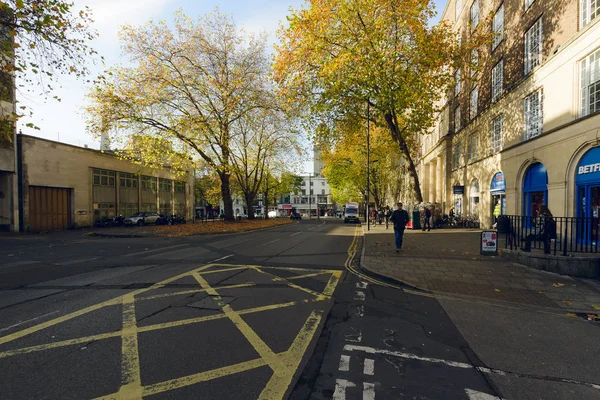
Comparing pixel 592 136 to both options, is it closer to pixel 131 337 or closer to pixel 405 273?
pixel 405 273

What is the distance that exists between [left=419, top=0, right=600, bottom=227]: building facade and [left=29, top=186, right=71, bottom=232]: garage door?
Answer: 31817 mm

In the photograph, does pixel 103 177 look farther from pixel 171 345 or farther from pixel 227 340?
pixel 227 340

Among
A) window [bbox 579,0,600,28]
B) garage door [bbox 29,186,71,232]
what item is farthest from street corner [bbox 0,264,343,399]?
garage door [bbox 29,186,71,232]

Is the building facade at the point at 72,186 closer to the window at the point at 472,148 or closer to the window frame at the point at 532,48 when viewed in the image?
the window at the point at 472,148

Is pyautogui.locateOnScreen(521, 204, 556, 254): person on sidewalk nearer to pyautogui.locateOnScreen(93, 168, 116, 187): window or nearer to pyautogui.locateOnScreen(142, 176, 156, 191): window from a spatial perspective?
pyautogui.locateOnScreen(93, 168, 116, 187): window

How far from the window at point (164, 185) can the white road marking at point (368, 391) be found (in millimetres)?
42416

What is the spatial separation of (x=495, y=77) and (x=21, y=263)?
85.2ft

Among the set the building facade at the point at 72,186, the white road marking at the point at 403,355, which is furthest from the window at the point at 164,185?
the white road marking at the point at 403,355

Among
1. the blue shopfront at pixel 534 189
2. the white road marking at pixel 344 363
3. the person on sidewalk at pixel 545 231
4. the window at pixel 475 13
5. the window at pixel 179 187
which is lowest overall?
the white road marking at pixel 344 363

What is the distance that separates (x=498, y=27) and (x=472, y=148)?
8403mm

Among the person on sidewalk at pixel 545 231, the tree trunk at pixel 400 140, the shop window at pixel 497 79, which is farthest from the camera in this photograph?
the tree trunk at pixel 400 140

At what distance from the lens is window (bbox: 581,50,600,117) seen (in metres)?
11.6

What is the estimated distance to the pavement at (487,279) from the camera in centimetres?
606

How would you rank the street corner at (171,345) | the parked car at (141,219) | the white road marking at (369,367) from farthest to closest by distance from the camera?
the parked car at (141,219) < the white road marking at (369,367) < the street corner at (171,345)
